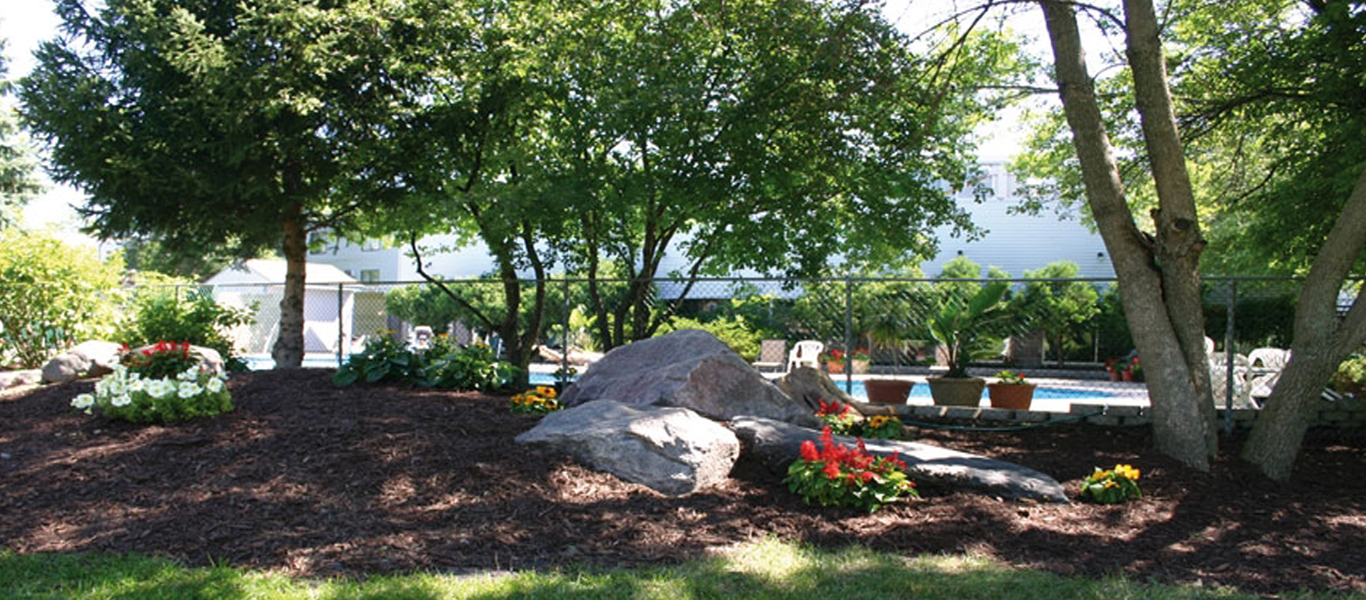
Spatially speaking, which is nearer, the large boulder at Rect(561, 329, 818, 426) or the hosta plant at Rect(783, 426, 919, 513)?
the hosta plant at Rect(783, 426, 919, 513)

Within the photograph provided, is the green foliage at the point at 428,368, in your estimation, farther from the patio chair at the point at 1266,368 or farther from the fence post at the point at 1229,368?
the patio chair at the point at 1266,368

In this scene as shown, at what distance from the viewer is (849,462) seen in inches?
216

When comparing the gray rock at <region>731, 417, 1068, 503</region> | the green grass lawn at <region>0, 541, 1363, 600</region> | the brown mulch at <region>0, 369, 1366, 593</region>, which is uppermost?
the gray rock at <region>731, 417, 1068, 503</region>

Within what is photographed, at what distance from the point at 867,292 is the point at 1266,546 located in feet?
23.5

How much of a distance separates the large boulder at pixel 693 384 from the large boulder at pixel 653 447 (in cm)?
120

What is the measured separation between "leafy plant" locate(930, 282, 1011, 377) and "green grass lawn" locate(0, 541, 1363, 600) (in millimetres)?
5233

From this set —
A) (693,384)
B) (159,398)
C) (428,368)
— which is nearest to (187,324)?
(428,368)

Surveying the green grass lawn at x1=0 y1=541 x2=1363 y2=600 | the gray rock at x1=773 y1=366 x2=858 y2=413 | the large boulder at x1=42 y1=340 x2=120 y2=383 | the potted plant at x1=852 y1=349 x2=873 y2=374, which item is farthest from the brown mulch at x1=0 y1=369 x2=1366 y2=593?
the potted plant at x1=852 y1=349 x2=873 y2=374

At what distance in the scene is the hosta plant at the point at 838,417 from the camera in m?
7.72

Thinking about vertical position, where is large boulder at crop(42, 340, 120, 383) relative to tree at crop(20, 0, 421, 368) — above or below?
below

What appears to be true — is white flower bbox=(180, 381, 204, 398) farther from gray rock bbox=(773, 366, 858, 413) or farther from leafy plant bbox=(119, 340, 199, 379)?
gray rock bbox=(773, 366, 858, 413)

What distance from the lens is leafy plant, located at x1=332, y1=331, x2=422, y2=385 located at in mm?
8977

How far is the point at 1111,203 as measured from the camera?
664cm

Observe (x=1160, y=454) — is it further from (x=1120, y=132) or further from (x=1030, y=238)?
(x=1030, y=238)
